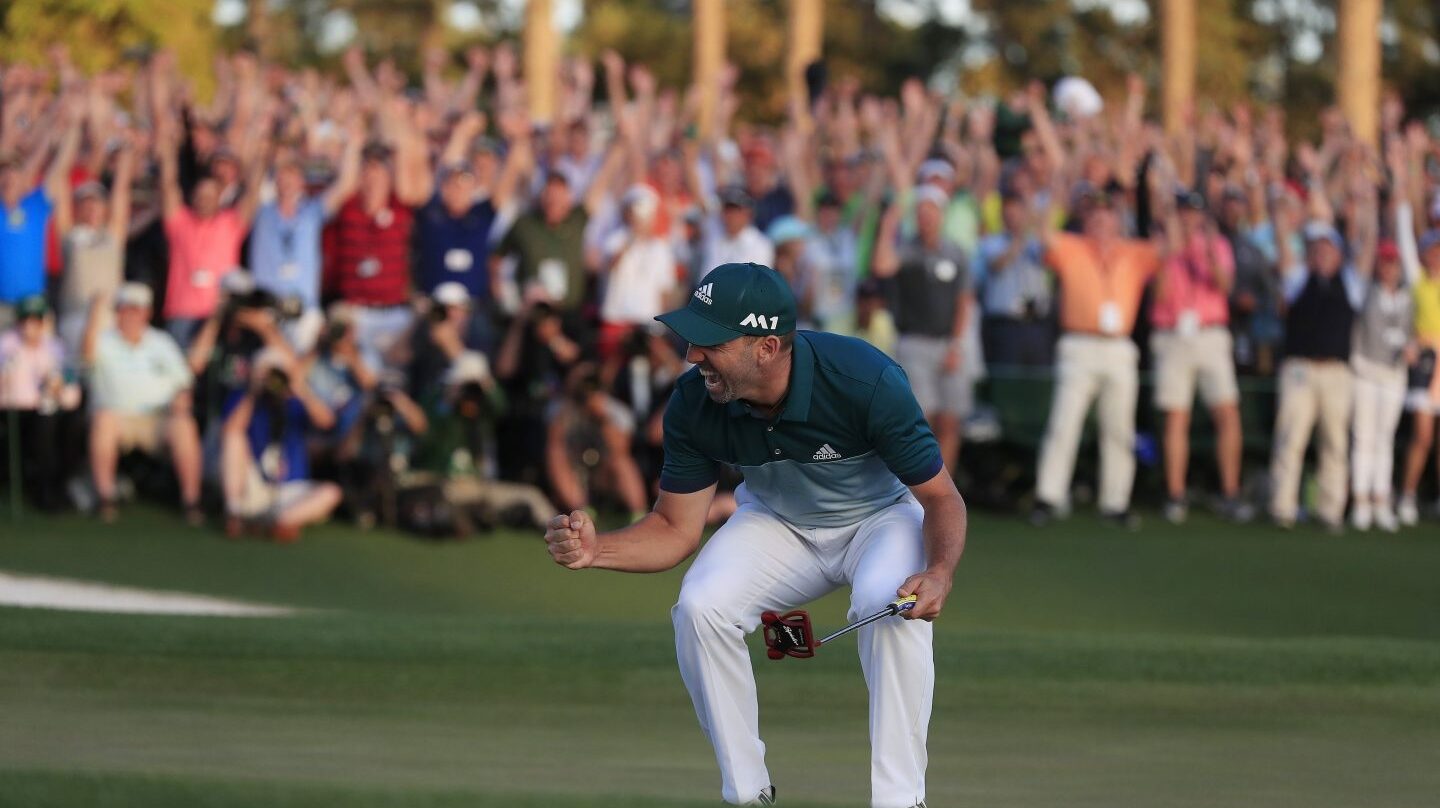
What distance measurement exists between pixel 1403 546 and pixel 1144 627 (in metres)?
3.78

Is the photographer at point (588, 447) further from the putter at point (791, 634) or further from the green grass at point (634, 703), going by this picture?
the putter at point (791, 634)

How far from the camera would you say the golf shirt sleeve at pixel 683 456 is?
18.6ft

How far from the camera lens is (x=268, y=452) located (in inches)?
516

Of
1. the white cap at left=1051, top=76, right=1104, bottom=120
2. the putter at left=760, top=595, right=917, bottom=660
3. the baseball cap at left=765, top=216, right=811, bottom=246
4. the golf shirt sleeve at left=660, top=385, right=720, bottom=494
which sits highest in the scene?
the white cap at left=1051, top=76, right=1104, bottom=120

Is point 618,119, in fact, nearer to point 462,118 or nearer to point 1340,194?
point 462,118

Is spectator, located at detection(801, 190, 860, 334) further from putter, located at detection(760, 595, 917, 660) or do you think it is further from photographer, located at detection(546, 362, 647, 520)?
putter, located at detection(760, 595, 917, 660)

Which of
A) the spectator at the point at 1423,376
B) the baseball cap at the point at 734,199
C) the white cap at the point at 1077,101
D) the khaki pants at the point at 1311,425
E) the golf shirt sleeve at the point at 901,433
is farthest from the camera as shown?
the white cap at the point at 1077,101

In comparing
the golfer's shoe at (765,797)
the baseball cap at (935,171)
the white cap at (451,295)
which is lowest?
the golfer's shoe at (765,797)

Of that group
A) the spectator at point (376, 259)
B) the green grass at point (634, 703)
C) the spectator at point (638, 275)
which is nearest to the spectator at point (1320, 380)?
the green grass at point (634, 703)

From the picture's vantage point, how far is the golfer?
5.38 metres

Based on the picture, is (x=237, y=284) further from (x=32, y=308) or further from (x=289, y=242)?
(x=32, y=308)

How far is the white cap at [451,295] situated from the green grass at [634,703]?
255cm

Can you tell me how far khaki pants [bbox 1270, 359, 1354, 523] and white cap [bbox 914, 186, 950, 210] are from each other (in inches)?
101

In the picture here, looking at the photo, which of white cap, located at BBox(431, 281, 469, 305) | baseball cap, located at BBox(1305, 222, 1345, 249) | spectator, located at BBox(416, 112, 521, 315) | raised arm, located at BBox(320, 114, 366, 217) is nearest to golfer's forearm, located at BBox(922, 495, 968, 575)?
white cap, located at BBox(431, 281, 469, 305)
